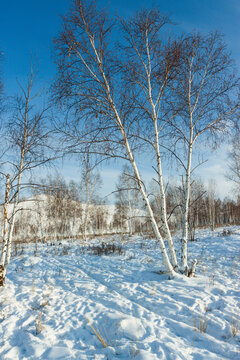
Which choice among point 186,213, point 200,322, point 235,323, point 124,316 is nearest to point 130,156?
point 186,213

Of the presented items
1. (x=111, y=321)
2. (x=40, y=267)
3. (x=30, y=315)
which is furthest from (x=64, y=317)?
(x=40, y=267)

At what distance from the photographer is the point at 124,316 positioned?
11.6 feet

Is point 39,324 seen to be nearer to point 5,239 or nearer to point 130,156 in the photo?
point 5,239

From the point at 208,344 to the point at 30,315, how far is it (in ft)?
10.7

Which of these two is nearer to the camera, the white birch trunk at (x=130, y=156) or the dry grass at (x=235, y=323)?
the dry grass at (x=235, y=323)

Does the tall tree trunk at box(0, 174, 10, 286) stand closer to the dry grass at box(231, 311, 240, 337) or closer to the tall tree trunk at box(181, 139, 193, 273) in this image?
the tall tree trunk at box(181, 139, 193, 273)

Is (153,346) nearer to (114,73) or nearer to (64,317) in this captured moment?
(64,317)

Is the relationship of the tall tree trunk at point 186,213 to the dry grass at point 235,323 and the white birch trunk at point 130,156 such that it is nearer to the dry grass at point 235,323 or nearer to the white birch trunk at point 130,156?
the white birch trunk at point 130,156

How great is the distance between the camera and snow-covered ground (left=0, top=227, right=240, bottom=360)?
2707 mm

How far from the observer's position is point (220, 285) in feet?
15.5

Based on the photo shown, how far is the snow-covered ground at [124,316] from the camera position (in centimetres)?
271

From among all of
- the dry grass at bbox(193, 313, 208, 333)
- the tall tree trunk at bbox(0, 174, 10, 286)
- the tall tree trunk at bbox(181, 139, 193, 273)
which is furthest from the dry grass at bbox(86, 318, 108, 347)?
the tall tree trunk at bbox(0, 174, 10, 286)

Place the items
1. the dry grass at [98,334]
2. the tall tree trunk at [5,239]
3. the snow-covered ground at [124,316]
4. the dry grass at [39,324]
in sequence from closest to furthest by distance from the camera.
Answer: the snow-covered ground at [124,316]
the dry grass at [98,334]
the dry grass at [39,324]
the tall tree trunk at [5,239]

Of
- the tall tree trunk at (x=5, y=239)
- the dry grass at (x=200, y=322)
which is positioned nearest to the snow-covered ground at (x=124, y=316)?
the dry grass at (x=200, y=322)
